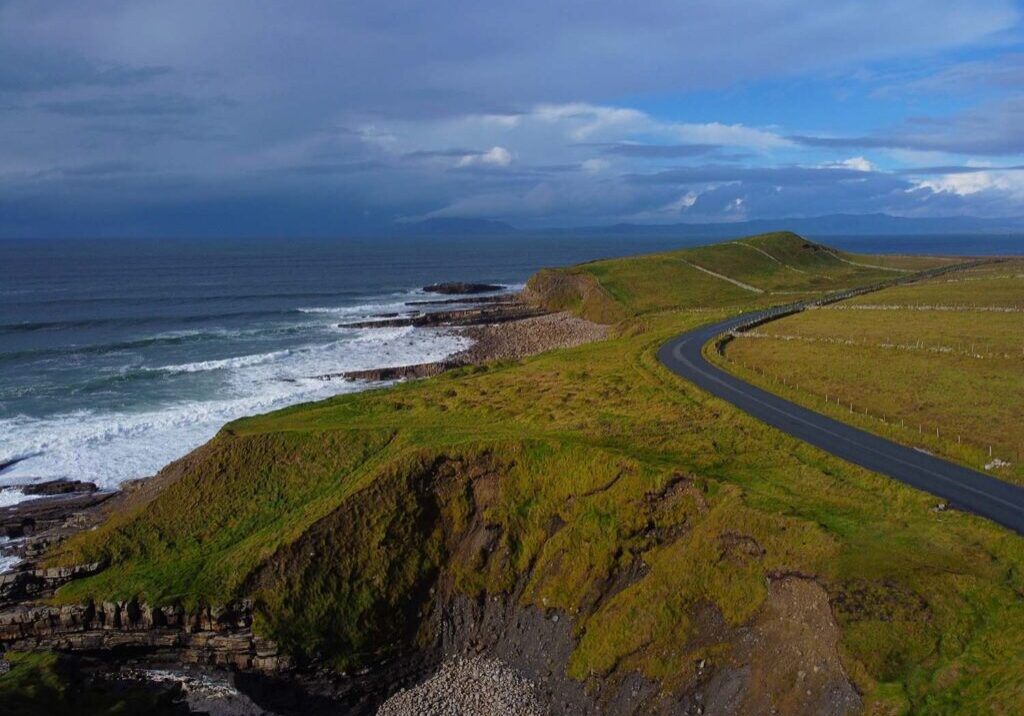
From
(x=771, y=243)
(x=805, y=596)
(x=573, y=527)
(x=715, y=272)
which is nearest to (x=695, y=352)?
(x=573, y=527)

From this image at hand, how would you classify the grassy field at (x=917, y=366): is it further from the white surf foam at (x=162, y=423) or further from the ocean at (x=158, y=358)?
the ocean at (x=158, y=358)

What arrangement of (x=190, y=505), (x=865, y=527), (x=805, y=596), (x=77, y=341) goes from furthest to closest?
(x=77, y=341), (x=190, y=505), (x=865, y=527), (x=805, y=596)

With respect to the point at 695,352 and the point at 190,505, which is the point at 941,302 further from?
the point at 190,505

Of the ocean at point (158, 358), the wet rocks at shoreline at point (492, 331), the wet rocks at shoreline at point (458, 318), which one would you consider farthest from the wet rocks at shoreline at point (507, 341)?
the ocean at point (158, 358)

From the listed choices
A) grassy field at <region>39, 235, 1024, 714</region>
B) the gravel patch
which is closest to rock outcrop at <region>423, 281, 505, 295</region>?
grassy field at <region>39, 235, 1024, 714</region>

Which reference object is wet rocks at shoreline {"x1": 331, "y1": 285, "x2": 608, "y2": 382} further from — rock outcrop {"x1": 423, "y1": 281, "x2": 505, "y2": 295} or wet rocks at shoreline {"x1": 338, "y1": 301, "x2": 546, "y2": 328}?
rock outcrop {"x1": 423, "y1": 281, "x2": 505, "y2": 295}

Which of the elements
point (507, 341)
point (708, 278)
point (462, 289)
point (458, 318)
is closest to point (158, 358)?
point (507, 341)

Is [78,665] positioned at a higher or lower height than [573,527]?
lower
